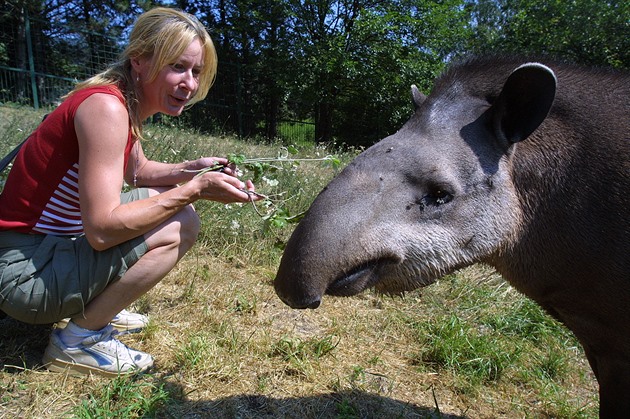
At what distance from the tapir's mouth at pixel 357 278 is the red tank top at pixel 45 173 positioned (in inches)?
50.8

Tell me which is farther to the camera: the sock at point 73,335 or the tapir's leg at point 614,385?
the sock at point 73,335

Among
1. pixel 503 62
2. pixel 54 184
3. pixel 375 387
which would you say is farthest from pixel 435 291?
pixel 54 184

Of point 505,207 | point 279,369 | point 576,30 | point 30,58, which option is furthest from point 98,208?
point 576,30

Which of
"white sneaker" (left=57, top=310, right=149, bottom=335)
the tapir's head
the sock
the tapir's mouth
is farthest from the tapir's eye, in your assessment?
"white sneaker" (left=57, top=310, right=149, bottom=335)

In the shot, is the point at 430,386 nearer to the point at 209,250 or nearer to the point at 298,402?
the point at 298,402

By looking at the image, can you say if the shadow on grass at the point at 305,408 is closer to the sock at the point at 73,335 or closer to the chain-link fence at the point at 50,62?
the sock at the point at 73,335

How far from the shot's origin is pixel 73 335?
2.38 meters

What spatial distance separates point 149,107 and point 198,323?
1392 mm

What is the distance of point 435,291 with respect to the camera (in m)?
4.00

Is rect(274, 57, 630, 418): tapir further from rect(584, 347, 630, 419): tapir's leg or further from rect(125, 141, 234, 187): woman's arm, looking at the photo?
rect(125, 141, 234, 187): woman's arm

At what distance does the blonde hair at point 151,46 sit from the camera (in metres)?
2.34

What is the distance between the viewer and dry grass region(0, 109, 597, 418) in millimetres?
2322

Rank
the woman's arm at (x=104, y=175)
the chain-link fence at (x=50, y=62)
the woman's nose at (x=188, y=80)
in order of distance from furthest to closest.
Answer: the chain-link fence at (x=50, y=62), the woman's nose at (x=188, y=80), the woman's arm at (x=104, y=175)

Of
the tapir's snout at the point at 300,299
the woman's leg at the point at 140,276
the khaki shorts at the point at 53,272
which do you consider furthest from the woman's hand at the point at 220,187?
the tapir's snout at the point at 300,299
